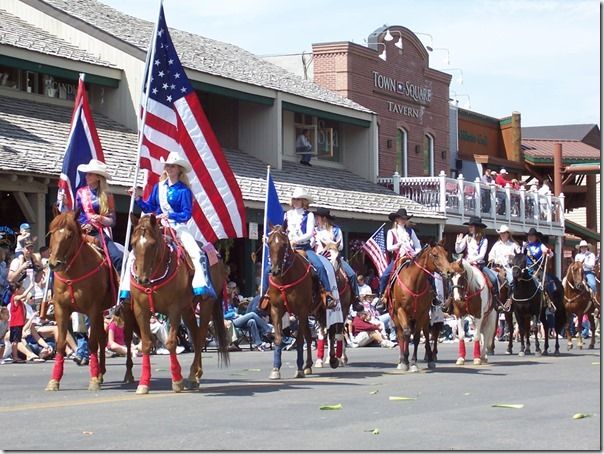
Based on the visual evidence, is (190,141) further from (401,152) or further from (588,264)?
(401,152)

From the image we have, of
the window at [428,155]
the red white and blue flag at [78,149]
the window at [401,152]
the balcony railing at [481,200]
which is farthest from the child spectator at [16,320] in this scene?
the window at [428,155]

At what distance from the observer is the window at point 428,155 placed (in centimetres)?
5244

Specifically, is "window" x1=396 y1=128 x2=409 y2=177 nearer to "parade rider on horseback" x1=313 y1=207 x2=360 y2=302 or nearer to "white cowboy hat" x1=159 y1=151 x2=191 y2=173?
"parade rider on horseback" x1=313 y1=207 x2=360 y2=302

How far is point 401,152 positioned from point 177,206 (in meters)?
36.0

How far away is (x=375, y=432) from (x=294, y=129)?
3312cm

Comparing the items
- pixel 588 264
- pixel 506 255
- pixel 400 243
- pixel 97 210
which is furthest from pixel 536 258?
pixel 97 210

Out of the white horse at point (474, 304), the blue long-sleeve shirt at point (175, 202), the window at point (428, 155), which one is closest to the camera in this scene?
the blue long-sleeve shirt at point (175, 202)

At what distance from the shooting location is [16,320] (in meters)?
21.9

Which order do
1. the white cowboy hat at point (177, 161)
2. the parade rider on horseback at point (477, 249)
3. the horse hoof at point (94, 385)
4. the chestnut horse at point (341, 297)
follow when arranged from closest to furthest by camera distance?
the white cowboy hat at point (177, 161) → the horse hoof at point (94, 385) → the chestnut horse at point (341, 297) → the parade rider on horseback at point (477, 249)

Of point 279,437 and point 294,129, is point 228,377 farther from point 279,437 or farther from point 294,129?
point 294,129

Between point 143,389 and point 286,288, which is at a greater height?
point 286,288

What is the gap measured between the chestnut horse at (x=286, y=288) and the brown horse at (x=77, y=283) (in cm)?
243

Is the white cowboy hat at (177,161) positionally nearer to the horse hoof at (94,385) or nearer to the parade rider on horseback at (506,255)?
the horse hoof at (94,385)

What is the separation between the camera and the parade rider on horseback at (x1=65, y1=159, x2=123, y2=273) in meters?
15.2
